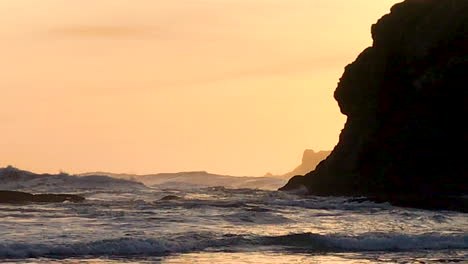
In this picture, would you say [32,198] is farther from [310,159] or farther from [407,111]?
[310,159]

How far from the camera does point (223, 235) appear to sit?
29.6 metres

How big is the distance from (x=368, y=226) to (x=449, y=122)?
76.6 ft

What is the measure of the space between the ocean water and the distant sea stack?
13.1m

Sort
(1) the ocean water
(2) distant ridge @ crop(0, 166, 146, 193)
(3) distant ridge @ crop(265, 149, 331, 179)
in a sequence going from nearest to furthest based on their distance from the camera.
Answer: (1) the ocean water → (2) distant ridge @ crop(0, 166, 146, 193) → (3) distant ridge @ crop(265, 149, 331, 179)

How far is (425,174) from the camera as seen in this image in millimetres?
55406

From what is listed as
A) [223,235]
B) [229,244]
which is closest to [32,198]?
[223,235]

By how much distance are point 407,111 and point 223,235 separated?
101 feet

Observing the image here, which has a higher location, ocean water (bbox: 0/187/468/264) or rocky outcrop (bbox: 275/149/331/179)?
rocky outcrop (bbox: 275/149/331/179)

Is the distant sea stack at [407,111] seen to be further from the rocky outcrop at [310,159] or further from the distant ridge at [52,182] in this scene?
the rocky outcrop at [310,159]

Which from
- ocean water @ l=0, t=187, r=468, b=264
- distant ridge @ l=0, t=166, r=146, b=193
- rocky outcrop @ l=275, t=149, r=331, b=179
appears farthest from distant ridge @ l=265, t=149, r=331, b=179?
ocean water @ l=0, t=187, r=468, b=264

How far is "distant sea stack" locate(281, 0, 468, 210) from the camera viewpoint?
55.3m

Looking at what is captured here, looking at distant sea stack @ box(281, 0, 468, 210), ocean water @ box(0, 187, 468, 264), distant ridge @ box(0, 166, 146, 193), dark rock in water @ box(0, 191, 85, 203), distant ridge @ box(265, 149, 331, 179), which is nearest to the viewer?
ocean water @ box(0, 187, 468, 264)

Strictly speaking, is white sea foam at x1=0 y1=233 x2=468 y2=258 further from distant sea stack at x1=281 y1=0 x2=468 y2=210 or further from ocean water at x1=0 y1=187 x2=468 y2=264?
distant sea stack at x1=281 y1=0 x2=468 y2=210

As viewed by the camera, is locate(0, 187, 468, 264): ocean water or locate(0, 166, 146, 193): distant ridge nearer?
locate(0, 187, 468, 264): ocean water
